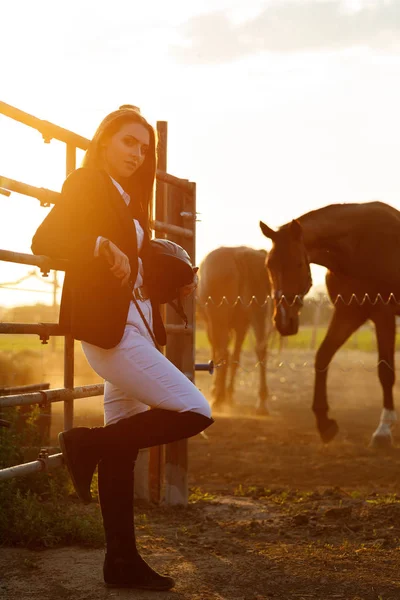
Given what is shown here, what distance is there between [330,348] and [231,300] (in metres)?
3.08

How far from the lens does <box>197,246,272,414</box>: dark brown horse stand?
10.3 metres

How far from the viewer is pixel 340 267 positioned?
6984 mm

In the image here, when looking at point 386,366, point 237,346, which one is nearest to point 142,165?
point 386,366

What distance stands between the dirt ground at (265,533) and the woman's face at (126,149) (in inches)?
61.8

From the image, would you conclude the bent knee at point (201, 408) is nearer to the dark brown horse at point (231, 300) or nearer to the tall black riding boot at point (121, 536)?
the tall black riding boot at point (121, 536)

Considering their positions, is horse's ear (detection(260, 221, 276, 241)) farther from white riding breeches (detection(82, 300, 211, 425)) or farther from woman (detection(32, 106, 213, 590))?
white riding breeches (detection(82, 300, 211, 425))

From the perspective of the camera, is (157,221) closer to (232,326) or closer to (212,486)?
(212,486)

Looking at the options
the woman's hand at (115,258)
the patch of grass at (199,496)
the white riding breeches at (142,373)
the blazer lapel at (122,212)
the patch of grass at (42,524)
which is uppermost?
the blazer lapel at (122,212)

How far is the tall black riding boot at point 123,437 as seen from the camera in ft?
8.74

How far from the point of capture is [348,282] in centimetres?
708

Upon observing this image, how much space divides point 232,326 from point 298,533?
22.1 feet

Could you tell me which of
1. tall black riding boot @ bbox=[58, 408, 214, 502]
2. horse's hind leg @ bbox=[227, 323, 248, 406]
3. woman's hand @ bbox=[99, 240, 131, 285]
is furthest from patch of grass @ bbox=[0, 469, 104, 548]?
horse's hind leg @ bbox=[227, 323, 248, 406]

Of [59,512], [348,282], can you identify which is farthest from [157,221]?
[348,282]

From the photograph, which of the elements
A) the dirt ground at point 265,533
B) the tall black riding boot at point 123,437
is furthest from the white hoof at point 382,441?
the tall black riding boot at point 123,437
